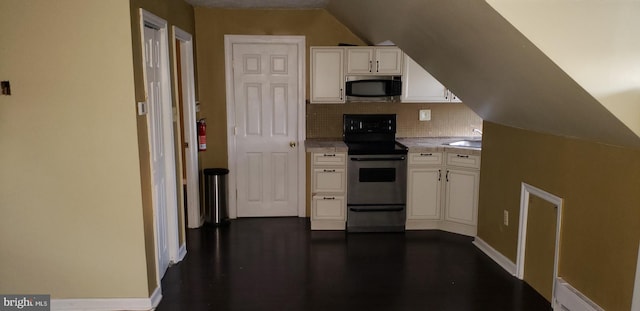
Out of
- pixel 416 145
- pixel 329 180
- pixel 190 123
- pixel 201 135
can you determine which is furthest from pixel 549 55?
pixel 201 135

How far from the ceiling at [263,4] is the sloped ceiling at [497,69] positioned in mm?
650

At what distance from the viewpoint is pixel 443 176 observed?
15.4ft

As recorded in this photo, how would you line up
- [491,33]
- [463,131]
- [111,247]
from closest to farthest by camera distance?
[491,33], [111,247], [463,131]

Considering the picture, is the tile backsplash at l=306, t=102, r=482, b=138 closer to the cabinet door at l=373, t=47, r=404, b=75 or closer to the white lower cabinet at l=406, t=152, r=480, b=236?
the cabinet door at l=373, t=47, r=404, b=75

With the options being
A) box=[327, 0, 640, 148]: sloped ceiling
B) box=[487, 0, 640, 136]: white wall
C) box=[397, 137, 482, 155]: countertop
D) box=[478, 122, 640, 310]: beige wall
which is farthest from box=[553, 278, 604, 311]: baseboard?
box=[397, 137, 482, 155]: countertop

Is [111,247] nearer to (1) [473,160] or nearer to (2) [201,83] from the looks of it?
(2) [201,83]

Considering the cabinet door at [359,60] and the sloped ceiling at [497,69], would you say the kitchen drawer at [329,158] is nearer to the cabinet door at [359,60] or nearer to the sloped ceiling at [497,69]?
the cabinet door at [359,60]

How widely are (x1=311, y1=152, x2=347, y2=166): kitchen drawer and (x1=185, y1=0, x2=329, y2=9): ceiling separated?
1485mm

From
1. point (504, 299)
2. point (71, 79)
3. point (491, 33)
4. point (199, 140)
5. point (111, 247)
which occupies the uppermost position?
point (491, 33)

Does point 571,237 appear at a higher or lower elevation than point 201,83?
lower

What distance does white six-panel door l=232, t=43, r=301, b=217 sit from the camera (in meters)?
5.02

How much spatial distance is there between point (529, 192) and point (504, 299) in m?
0.81

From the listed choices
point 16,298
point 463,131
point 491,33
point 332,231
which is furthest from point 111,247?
point 463,131

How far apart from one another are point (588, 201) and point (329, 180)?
2.42 m
